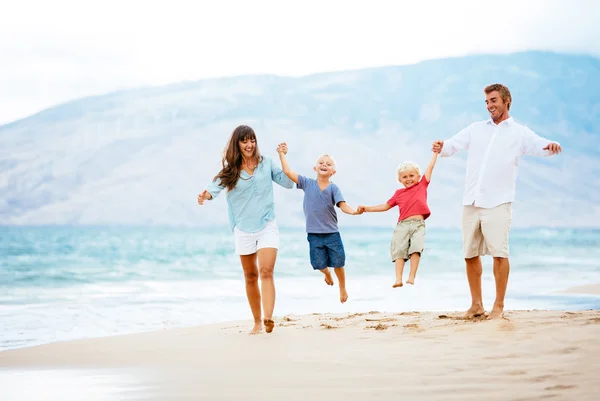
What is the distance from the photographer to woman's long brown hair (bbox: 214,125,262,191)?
6.50 m

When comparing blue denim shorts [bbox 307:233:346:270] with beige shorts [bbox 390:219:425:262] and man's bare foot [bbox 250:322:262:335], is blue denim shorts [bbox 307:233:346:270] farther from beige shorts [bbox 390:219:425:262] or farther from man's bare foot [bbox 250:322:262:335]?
man's bare foot [bbox 250:322:262:335]

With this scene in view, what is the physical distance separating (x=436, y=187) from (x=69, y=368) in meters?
69.1

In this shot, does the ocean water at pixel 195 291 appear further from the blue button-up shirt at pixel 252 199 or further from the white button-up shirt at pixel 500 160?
the white button-up shirt at pixel 500 160

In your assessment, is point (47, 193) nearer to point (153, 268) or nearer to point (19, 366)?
point (153, 268)

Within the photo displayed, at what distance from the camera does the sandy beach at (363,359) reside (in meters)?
4.29

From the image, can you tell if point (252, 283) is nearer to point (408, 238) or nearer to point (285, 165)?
point (285, 165)

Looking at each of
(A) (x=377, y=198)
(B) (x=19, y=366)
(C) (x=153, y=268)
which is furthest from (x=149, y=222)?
(B) (x=19, y=366)

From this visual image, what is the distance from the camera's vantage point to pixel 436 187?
7319 cm

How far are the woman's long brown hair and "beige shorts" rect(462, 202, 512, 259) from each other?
69.9 inches

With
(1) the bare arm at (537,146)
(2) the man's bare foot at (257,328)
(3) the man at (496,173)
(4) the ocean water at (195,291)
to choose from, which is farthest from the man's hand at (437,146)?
(4) the ocean water at (195,291)

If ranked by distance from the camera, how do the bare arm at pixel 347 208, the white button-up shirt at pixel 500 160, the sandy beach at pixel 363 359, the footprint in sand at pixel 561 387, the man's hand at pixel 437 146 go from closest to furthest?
the footprint in sand at pixel 561 387 < the sandy beach at pixel 363 359 < the white button-up shirt at pixel 500 160 < the man's hand at pixel 437 146 < the bare arm at pixel 347 208

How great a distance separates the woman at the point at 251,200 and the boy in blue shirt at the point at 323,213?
0.47 metres

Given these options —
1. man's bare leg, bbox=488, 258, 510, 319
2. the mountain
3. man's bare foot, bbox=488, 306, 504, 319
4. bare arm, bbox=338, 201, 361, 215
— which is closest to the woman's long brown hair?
bare arm, bbox=338, 201, 361, 215

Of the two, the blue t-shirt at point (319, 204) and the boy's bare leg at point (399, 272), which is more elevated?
the blue t-shirt at point (319, 204)
